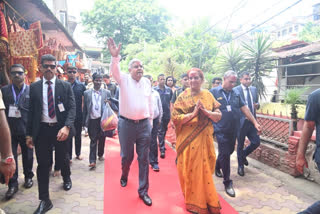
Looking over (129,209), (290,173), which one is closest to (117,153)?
(129,209)

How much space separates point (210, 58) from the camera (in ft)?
47.9

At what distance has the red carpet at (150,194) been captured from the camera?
3041mm

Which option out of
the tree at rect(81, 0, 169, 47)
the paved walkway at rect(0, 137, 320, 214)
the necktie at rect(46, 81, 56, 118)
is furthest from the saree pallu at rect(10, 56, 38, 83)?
the tree at rect(81, 0, 169, 47)

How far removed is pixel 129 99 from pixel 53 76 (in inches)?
41.6

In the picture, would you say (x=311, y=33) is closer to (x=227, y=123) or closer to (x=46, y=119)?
(x=227, y=123)

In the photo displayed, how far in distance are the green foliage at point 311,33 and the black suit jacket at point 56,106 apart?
2983 cm

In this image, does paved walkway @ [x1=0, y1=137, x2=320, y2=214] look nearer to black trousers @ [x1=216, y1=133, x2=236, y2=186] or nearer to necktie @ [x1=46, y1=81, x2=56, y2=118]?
black trousers @ [x1=216, y1=133, x2=236, y2=186]

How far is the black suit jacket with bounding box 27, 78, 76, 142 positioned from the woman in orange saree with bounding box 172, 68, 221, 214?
4.73ft

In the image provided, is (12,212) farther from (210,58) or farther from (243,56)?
(210,58)

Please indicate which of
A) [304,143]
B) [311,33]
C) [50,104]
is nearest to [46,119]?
[50,104]

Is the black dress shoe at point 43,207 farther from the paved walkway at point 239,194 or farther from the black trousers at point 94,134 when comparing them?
the black trousers at point 94,134

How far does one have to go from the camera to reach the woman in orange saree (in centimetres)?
294

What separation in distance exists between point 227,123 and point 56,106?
2573 millimetres

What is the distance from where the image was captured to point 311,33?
2712cm
